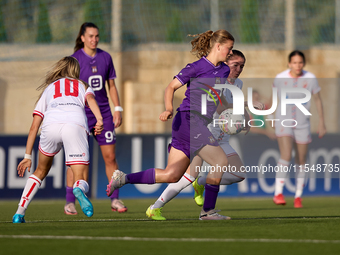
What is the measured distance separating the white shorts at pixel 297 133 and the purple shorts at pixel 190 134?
286cm

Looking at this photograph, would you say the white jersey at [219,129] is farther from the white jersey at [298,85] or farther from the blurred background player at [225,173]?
the white jersey at [298,85]

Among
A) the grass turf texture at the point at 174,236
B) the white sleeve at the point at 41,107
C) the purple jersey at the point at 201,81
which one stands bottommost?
the grass turf texture at the point at 174,236

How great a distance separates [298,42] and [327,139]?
26.1ft

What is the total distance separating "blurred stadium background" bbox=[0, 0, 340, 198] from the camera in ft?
53.5

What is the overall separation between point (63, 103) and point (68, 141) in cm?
35

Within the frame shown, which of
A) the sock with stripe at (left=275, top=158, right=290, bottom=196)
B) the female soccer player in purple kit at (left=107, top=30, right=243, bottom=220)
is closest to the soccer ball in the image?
the female soccer player in purple kit at (left=107, top=30, right=243, bottom=220)

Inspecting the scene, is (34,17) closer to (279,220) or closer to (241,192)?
(241,192)

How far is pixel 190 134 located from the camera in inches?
211

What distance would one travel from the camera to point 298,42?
1808cm

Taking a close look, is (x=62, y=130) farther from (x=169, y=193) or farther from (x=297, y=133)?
(x=297, y=133)

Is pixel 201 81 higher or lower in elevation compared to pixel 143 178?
higher

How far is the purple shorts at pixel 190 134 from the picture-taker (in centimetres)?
535

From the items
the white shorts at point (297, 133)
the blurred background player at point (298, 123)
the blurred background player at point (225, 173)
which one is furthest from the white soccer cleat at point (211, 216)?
the white shorts at point (297, 133)

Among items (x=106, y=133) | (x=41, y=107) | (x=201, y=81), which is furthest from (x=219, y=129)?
(x=41, y=107)
